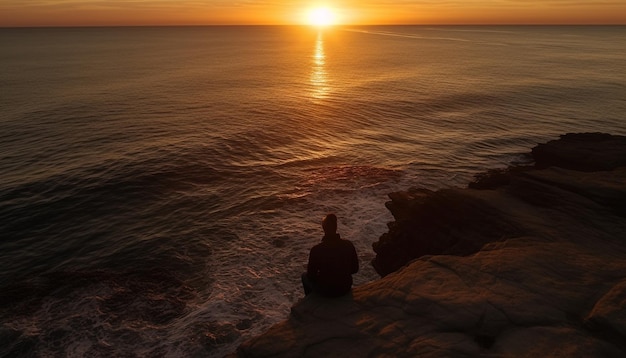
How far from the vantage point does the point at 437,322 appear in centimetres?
993

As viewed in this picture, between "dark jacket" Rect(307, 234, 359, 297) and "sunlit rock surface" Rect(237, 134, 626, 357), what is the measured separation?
0.44m

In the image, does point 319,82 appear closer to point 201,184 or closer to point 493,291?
point 201,184

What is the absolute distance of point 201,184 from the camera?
29.9m

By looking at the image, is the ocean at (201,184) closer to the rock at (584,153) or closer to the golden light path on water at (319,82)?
the golden light path on water at (319,82)

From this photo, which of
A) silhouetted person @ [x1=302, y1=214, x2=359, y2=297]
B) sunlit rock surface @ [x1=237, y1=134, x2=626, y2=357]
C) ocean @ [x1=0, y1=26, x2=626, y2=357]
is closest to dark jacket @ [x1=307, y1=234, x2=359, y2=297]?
silhouetted person @ [x1=302, y1=214, x2=359, y2=297]

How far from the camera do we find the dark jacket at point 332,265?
33.9ft

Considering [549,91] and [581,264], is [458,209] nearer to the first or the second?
[581,264]

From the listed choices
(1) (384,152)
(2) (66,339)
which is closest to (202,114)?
(1) (384,152)

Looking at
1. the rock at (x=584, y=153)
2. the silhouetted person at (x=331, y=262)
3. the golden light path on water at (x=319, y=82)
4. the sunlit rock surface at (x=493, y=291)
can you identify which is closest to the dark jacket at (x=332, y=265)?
the silhouetted person at (x=331, y=262)

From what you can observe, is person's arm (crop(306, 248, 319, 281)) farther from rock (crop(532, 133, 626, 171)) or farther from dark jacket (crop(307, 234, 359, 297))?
rock (crop(532, 133, 626, 171))

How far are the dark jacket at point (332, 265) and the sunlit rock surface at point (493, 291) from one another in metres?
0.44

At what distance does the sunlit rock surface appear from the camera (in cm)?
916

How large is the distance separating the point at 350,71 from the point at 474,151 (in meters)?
71.7

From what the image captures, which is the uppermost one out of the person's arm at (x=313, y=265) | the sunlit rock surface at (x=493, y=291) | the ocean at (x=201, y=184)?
the person's arm at (x=313, y=265)
